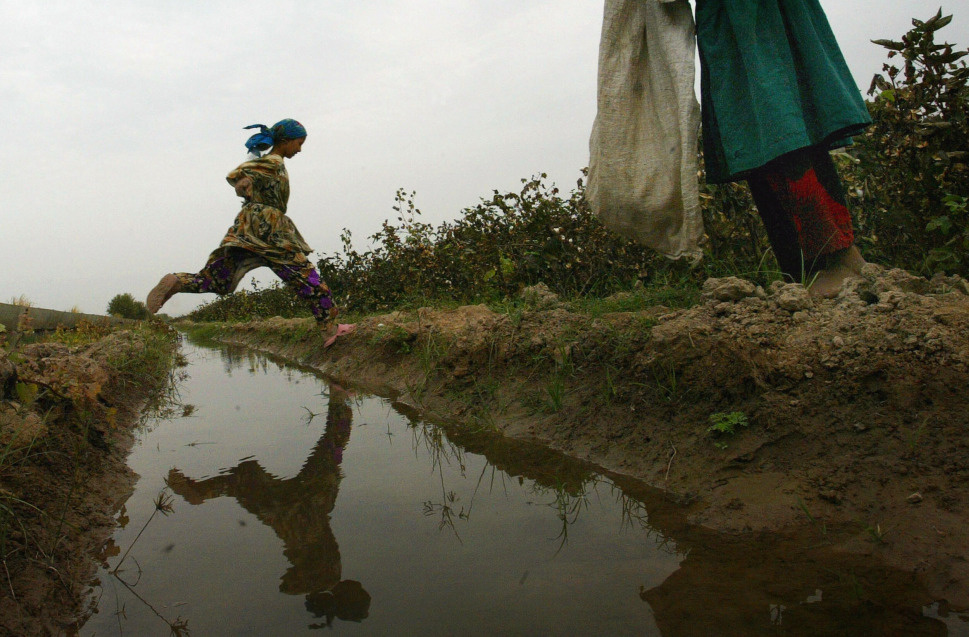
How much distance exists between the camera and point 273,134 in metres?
4.84

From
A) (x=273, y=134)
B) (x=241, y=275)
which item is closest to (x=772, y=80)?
(x=273, y=134)

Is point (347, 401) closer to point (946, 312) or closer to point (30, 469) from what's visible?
point (30, 469)

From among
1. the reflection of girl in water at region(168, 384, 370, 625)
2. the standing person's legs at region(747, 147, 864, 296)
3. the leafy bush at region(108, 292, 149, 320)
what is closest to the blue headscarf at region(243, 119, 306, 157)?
the reflection of girl in water at region(168, 384, 370, 625)

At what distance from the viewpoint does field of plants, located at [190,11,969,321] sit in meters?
2.38

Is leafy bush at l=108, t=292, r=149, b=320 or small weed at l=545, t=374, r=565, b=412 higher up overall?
leafy bush at l=108, t=292, r=149, b=320

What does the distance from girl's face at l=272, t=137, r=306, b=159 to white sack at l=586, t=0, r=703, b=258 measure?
112 inches

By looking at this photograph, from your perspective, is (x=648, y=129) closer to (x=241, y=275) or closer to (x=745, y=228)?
(x=745, y=228)

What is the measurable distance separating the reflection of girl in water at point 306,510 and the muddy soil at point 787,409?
0.75m

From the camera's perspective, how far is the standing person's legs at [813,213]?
95.7 inches

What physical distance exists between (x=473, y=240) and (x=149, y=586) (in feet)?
14.2

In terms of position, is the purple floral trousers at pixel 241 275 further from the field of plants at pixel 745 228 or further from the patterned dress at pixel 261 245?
the field of plants at pixel 745 228

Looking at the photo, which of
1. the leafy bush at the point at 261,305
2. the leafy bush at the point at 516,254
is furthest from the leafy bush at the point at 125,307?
the leafy bush at the point at 516,254

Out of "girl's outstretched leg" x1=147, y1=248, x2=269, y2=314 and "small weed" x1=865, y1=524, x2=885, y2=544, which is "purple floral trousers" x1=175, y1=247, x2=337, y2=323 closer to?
"girl's outstretched leg" x1=147, y1=248, x2=269, y2=314

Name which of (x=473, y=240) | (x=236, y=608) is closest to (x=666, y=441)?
(x=236, y=608)
